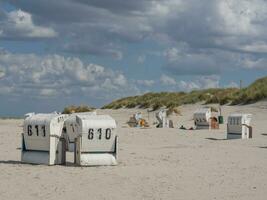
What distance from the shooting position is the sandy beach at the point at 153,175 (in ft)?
36.6

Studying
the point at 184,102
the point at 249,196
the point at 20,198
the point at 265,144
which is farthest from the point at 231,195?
the point at 184,102

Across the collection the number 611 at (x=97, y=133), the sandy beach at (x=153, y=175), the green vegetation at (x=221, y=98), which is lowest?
the sandy beach at (x=153, y=175)

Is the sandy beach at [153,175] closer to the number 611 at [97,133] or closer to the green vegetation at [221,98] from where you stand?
the number 611 at [97,133]

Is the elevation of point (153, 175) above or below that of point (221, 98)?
below

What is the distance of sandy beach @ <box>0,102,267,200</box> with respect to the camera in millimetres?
Answer: 11156

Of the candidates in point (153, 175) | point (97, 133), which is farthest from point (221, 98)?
point (153, 175)

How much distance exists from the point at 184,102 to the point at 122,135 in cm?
2561

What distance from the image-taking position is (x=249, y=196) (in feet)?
36.4

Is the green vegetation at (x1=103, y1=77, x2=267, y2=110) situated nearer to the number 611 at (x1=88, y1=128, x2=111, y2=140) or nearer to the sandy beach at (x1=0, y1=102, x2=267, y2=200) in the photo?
the sandy beach at (x1=0, y1=102, x2=267, y2=200)

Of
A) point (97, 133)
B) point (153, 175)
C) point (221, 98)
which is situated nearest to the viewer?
point (153, 175)

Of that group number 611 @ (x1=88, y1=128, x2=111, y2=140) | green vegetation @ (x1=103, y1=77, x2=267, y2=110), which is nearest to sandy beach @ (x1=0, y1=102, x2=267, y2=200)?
number 611 @ (x1=88, y1=128, x2=111, y2=140)

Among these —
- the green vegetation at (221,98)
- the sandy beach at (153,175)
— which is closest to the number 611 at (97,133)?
the sandy beach at (153,175)

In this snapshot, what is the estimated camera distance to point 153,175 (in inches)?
535

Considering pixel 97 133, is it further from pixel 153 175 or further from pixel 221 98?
pixel 221 98
